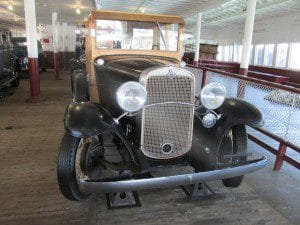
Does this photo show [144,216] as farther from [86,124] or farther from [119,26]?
[119,26]

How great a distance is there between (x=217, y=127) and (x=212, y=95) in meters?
0.37

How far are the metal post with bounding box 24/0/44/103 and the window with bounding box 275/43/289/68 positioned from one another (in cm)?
1395

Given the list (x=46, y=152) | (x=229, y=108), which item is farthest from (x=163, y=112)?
(x=46, y=152)

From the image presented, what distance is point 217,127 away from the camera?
2.93m

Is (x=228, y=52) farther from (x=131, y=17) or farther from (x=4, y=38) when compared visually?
(x=131, y=17)

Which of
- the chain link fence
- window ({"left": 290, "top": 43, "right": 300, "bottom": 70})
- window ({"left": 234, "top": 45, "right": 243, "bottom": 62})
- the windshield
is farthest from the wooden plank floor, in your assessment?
window ({"left": 234, "top": 45, "right": 243, "bottom": 62})

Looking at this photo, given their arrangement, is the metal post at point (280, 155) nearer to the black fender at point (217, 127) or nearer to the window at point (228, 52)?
the black fender at point (217, 127)

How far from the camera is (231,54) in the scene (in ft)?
75.4

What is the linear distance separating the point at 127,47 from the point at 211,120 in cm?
180

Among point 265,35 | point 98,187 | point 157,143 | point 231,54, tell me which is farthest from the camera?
point 231,54

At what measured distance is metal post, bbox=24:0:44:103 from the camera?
283 inches

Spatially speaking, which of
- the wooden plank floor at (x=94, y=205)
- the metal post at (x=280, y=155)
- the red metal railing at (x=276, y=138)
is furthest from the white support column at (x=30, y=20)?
the metal post at (x=280, y=155)

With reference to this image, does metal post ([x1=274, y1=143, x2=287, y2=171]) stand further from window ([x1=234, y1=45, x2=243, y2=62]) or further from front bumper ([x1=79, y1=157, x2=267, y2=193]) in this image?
window ([x1=234, y1=45, x2=243, y2=62])

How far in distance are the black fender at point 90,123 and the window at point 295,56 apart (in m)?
15.6
